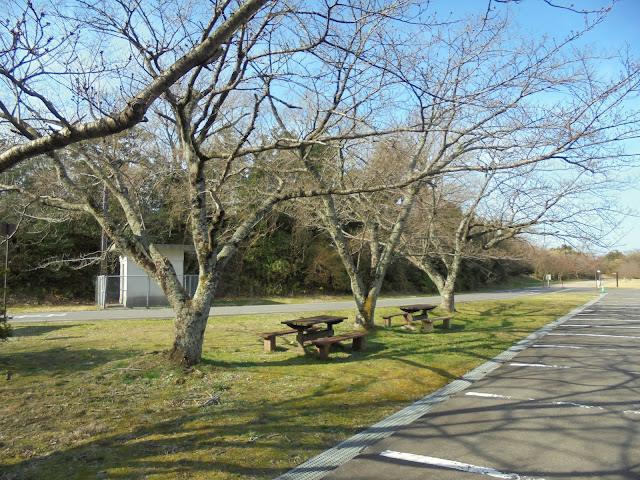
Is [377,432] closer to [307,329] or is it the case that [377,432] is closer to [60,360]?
[307,329]

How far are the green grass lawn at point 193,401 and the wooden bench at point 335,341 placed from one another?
210 mm

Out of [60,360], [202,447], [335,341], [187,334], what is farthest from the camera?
[335,341]

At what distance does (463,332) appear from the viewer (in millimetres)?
12617

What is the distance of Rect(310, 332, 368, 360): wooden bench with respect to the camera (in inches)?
324

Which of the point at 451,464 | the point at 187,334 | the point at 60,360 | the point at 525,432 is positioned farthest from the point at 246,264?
the point at 451,464

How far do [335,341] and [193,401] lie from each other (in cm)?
330

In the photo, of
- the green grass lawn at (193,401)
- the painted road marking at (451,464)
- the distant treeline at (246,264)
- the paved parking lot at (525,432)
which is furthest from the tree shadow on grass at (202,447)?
the distant treeline at (246,264)

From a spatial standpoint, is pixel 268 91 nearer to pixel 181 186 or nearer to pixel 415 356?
pixel 415 356

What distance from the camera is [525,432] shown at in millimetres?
4758

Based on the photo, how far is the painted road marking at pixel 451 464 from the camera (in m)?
3.74

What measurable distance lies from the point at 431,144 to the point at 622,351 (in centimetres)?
654

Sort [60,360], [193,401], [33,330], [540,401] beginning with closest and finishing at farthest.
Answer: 1. [193,401]
2. [540,401]
3. [60,360]
4. [33,330]

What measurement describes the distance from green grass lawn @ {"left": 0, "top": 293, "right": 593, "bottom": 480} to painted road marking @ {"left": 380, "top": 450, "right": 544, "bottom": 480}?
653mm

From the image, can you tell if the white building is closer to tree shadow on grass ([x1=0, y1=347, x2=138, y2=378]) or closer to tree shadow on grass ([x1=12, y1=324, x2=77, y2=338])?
tree shadow on grass ([x1=12, y1=324, x2=77, y2=338])
